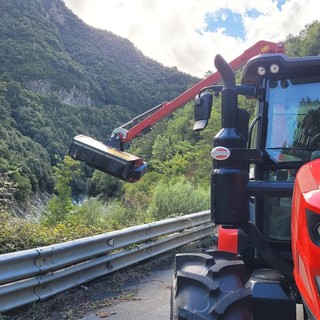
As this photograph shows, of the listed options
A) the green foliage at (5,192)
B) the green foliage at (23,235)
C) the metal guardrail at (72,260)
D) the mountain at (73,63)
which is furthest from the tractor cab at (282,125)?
the mountain at (73,63)

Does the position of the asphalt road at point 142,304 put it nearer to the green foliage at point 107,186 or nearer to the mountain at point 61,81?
the green foliage at point 107,186

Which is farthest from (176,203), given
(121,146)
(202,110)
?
(202,110)

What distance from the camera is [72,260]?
496 centimetres

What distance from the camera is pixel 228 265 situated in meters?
2.71

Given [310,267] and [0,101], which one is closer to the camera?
[310,267]

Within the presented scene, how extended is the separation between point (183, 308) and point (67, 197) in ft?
41.3

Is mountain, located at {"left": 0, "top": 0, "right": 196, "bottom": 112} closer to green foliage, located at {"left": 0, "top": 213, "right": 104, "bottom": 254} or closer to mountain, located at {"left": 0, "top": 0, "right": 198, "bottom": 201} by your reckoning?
mountain, located at {"left": 0, "top": 0, "right": 198, "bottom": 201}

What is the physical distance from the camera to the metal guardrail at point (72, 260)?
13.3 ft

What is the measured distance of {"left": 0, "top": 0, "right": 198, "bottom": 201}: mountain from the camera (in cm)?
7775

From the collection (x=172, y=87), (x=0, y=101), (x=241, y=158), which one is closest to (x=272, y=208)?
(x=241, y=158)

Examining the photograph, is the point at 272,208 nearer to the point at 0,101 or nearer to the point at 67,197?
the point at 67,197

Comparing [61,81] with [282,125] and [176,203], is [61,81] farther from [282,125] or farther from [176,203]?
[282,125]

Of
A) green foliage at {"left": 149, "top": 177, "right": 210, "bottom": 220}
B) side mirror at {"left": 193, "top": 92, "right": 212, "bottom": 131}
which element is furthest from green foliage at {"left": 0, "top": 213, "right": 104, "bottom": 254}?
green foliage at {"left": 149, "top": 177, "right": 210, "bottom": 220}

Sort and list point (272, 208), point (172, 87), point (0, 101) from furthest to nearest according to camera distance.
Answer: point (172, 87), point (0, 101), point (272, 208)
